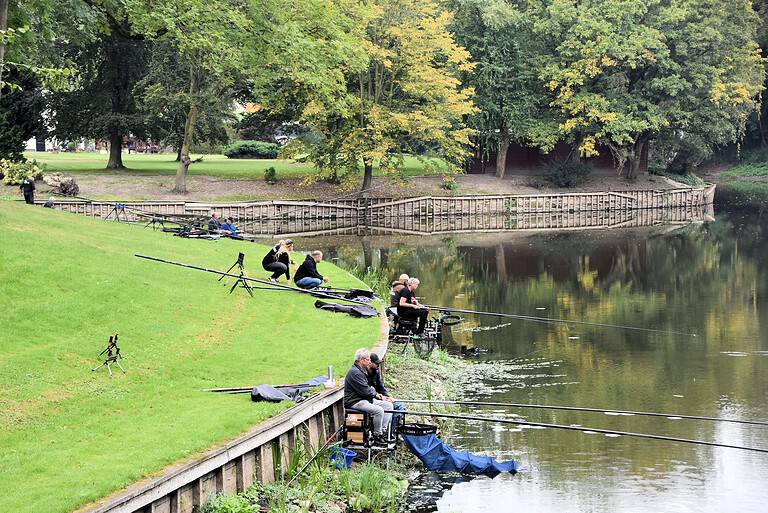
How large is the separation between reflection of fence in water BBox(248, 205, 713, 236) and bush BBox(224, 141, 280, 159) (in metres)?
29.4

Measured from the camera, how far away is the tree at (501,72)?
70.6 m

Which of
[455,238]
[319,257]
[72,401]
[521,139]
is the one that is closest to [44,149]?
[521,139]

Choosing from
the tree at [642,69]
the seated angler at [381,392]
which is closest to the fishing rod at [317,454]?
the seated angler at [381,392]

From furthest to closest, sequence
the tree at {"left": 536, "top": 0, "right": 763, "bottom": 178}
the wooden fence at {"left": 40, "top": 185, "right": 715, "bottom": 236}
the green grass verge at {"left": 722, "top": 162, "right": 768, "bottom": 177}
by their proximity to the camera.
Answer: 1. the green grass verge at {"left": 722, "top": 162, "right": 768, "bottom": 177}
2. the tree at {"left": 536, "top": 0, "right": 763, "bottom": 178}
3. the wooden fence at {"left": 40, "top": 185, "right": 715, "bottom": 236}

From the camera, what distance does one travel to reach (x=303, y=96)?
64125 millimetres

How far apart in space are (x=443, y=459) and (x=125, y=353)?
5.90 metres

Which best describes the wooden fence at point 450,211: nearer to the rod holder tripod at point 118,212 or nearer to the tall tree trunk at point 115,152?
the rod holder tripod at point 118,212

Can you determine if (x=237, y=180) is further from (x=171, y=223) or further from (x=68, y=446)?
(x=68, y=446)

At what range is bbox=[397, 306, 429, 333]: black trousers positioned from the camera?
80.9 feet

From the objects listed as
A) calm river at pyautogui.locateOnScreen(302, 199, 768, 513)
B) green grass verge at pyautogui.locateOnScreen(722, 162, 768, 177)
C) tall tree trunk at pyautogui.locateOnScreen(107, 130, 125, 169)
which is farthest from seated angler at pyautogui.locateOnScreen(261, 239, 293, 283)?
green grass verge at pyautogui.locateOnScreen(722, 162, 768, 177)

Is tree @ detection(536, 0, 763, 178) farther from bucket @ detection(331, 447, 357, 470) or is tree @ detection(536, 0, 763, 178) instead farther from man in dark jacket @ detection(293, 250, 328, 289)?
bucket @ detection(331, 447, 357, 470)

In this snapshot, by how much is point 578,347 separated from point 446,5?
4848 centimetres

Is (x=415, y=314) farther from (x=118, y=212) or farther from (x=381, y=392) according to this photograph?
(x=118, y=212)

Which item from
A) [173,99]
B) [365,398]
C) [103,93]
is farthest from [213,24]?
[103,93]
